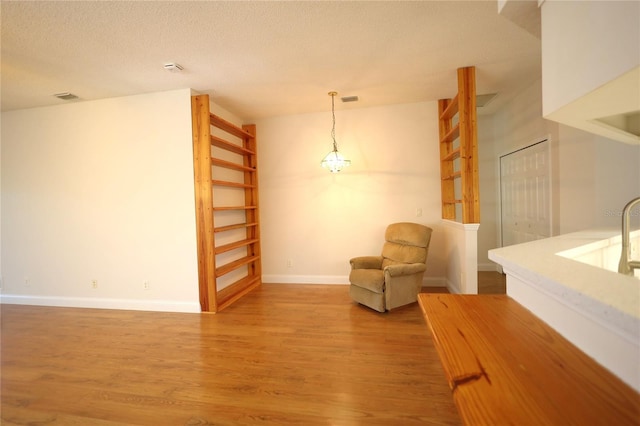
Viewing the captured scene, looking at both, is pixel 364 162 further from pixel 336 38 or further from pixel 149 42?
pixel 149 42

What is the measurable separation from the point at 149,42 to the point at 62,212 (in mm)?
2746

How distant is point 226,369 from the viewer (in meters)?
1.99

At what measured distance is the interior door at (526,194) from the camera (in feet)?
10.3

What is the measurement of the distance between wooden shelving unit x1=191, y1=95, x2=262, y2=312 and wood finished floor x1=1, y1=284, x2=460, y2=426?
53cm

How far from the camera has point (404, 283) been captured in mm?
2945

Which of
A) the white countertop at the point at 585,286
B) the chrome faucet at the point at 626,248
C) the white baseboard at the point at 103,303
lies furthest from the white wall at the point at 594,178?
the white baseboard at the point at 103,303

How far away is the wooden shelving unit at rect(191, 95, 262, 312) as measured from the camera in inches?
120

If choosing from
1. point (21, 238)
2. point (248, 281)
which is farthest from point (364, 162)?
point (21, 238)

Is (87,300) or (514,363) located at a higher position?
(514,363)

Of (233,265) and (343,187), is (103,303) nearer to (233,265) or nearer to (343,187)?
(233,265)

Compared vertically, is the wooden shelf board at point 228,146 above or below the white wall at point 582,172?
above

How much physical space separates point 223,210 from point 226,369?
6.96ft

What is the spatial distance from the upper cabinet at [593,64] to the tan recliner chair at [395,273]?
2.04 m

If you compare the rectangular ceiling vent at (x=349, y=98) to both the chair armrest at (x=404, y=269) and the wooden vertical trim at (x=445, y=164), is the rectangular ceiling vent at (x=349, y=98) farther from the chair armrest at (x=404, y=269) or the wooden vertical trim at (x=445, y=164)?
the chair armrest at (x=404, y=269)
